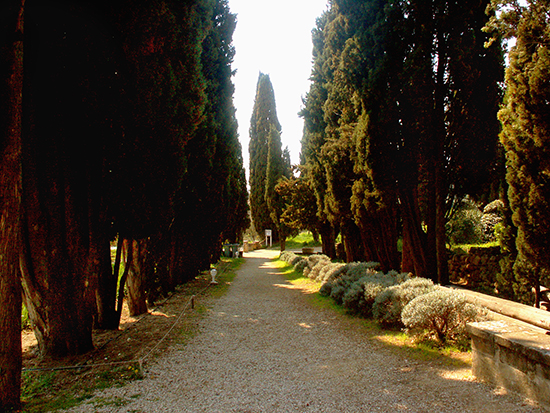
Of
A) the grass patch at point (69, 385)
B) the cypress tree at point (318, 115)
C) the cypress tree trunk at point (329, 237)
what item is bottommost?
the grass patch at point (69, 385)

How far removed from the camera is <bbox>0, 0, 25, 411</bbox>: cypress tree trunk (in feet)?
10.6

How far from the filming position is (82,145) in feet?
16.5

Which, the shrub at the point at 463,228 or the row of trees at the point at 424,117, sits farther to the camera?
the shrub at the point at 463,228

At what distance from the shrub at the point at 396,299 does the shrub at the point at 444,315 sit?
2.78 ft

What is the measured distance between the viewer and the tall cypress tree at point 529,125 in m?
3.67

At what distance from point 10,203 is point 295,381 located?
3.44 m

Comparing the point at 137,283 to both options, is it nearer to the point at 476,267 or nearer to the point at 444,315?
the point at 444,315

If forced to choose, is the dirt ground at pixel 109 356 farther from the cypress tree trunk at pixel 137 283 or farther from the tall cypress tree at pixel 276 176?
the tall cypress tree at pixel 276 176

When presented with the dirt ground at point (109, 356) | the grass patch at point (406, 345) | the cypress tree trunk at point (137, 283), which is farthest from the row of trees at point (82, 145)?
the grass patch at point (406, 345)

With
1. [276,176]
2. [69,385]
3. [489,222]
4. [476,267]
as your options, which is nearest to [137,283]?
[69,385]

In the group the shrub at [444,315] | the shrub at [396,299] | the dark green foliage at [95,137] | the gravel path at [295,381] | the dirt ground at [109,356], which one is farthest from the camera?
the shrub at [396,299]

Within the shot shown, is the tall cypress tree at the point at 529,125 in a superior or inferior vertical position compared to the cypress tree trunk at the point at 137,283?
superior

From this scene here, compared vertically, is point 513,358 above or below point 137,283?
below

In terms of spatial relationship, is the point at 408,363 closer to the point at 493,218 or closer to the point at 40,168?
the point at 40,168
